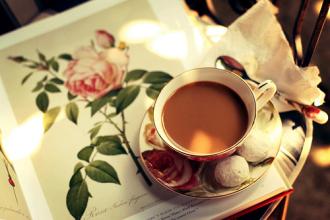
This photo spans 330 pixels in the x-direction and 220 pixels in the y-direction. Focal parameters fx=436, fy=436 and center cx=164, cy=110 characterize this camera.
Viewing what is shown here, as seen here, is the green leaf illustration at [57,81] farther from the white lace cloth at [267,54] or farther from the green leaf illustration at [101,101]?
the white lace cloth at [267,54]

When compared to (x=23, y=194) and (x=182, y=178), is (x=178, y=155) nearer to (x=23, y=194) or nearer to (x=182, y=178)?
(x=182, y=178)

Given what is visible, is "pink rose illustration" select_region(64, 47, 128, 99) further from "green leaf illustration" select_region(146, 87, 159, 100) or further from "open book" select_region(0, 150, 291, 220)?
"open book" select_region(0, 150, 291, 220)

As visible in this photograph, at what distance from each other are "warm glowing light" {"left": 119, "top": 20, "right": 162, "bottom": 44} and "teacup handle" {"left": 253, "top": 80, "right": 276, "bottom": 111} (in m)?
0.22

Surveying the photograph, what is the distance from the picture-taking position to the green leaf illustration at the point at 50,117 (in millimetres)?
673

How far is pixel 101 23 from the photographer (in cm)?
74

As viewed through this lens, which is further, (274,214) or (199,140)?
(274,214)

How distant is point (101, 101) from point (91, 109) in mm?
20

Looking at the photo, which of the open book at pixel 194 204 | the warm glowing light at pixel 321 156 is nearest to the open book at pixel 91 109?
the open book at pixel 194 204

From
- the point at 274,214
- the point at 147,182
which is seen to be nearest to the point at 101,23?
the point at 147,182

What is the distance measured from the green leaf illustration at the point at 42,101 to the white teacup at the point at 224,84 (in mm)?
206

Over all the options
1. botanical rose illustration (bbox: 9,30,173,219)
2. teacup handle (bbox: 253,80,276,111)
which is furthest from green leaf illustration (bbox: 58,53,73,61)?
teacup handle (bbox: 253,80,276,111)

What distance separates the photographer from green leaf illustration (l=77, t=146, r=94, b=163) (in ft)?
2.11

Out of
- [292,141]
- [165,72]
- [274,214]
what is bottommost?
[274,214]

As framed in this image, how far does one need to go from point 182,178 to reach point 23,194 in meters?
0.23
